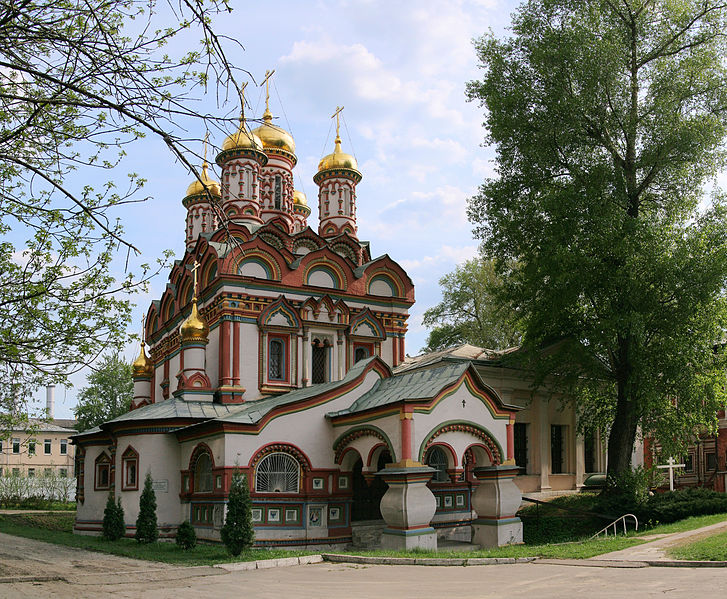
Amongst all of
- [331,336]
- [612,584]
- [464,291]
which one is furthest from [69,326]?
[464,291]

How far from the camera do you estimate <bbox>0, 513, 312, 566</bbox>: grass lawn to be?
13.8 metres

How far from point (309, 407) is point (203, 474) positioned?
10.8ft

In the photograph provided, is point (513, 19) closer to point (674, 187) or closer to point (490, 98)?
point (490, 98)

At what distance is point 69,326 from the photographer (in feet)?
31.2

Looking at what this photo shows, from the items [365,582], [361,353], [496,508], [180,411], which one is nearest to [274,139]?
[361,353]

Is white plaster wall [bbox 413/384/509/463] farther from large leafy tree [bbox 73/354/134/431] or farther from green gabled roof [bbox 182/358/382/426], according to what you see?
large leafy tree [bbox 73/354/134/431]

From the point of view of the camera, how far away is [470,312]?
38438 millimetres

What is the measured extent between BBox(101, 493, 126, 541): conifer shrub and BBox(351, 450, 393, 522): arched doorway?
18.7 feet

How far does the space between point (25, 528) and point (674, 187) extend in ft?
70.8

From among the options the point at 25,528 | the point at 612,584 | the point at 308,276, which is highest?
the point at 308,276

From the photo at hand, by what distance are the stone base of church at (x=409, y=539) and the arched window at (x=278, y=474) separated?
9.78ft

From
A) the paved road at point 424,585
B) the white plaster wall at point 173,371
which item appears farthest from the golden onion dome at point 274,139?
the paved road at point 424,585

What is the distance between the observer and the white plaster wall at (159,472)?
18.9m

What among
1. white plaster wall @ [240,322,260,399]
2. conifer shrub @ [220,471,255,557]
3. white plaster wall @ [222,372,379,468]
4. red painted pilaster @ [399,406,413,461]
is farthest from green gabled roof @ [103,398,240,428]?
red painted pilaster @ [399,406,413,461]
